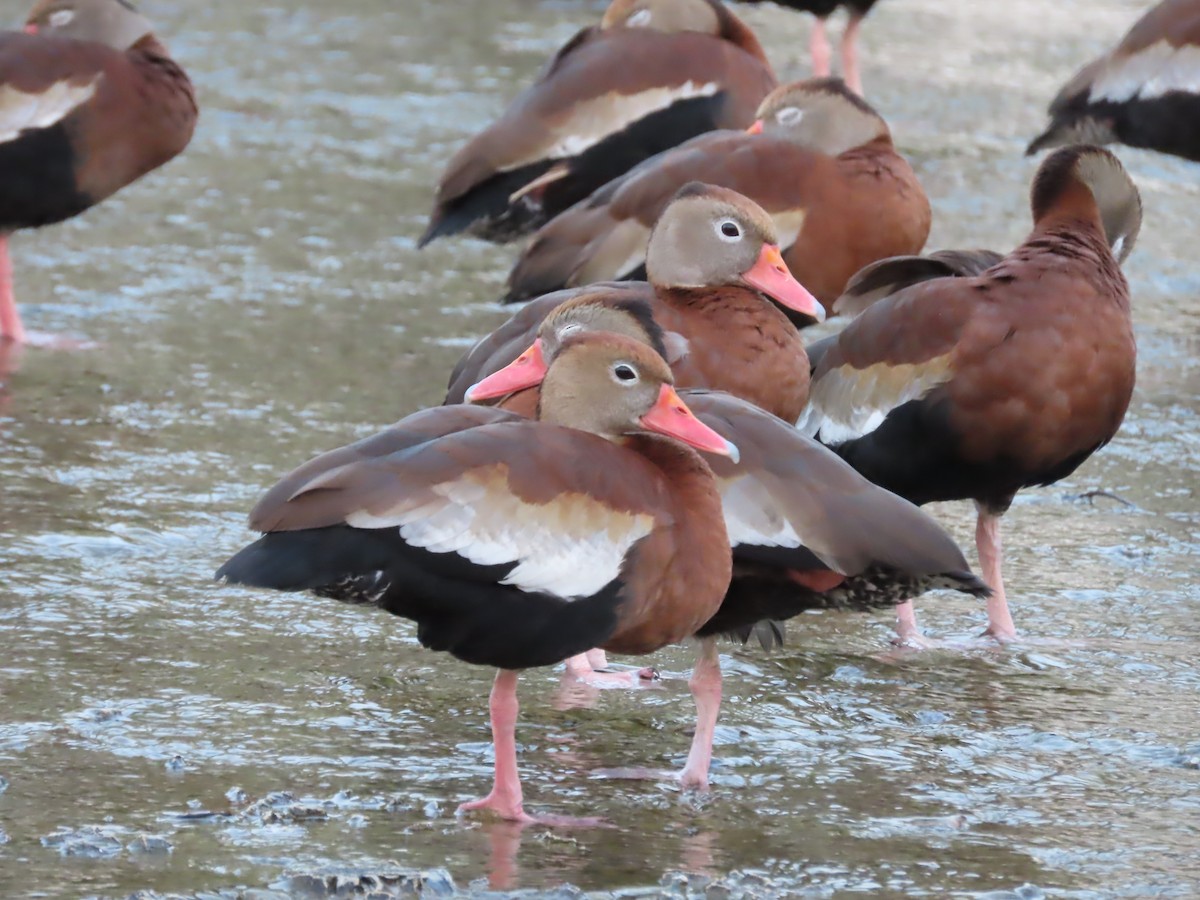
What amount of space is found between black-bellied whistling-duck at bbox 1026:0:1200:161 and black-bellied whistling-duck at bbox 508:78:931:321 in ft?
5.77

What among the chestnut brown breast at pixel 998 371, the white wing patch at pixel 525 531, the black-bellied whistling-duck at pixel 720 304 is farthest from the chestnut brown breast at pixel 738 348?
the white wing patch at pixel 525 531

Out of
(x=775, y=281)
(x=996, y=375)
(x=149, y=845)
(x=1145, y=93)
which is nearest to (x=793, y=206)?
(x=775, y=281)

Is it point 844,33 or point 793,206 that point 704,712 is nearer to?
point 793,206

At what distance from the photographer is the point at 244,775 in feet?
13.6

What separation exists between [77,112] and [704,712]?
190 inches

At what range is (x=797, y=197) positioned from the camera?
6.62m

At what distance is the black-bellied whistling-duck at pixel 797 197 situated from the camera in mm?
6633

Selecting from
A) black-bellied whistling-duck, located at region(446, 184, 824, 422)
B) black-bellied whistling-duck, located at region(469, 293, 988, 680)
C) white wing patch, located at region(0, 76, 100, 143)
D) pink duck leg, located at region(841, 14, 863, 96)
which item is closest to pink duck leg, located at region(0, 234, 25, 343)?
white wing patch, located at region(0, 76, 100, 143)

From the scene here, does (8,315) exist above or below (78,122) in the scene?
below

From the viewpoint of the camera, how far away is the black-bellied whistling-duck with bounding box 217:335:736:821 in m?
3.89

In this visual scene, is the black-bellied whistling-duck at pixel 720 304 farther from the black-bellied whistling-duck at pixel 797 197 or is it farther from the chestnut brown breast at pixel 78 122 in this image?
the chestnut brown breast at pixel 78 122

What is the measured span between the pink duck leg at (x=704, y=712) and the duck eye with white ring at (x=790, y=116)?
110 inches

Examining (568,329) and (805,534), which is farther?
(568,329)

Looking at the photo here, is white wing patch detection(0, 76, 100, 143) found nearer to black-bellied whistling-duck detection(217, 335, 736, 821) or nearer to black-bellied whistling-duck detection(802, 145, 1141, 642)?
black-bellied whistling-duck detection(802, 145, 1141, 642)
